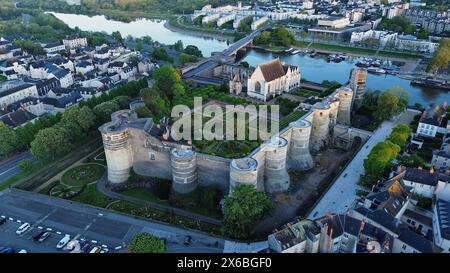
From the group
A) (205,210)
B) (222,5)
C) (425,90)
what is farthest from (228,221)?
(222,5)

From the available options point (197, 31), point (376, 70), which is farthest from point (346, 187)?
point (197, 31)

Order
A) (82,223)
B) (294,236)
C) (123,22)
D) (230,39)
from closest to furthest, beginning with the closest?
(294,236) < (82,223) < (230,39) < (123,22)

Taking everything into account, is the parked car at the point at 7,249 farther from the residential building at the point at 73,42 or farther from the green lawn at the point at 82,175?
the residential building at the point at 73,42

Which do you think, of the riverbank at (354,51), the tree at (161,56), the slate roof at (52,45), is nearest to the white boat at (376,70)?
the riverbank at (354,51)

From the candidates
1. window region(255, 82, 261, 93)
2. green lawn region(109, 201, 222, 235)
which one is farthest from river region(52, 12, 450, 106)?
green lawn region(109, 201, 222, 235)

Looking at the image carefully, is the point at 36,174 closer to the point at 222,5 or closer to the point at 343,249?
the point at 343,249

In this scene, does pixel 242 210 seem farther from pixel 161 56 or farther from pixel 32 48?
pixel 32 48
